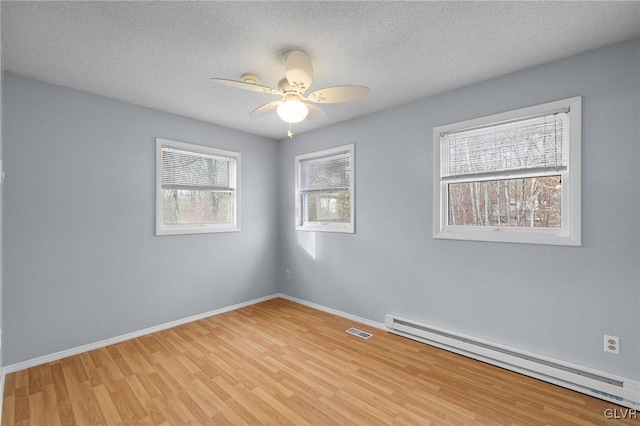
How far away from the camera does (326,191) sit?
404 centimetres

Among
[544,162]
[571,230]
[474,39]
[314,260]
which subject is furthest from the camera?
[314,260]

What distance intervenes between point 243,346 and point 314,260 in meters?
1.53

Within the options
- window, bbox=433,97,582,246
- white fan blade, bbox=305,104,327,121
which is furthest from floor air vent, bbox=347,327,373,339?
white fan blade, bbox=305,104,327,121

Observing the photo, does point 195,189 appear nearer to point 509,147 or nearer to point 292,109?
point 292,109

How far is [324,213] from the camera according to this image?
4094 mm

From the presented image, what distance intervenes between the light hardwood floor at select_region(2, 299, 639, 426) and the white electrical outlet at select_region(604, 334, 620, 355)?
1.21ft

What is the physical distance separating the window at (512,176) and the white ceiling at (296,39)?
45 cm

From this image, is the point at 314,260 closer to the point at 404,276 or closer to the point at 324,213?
the point at 324,213

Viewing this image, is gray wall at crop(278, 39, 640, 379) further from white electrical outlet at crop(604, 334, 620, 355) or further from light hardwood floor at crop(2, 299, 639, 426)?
light hardwood floor at crop(2, 299, 639, 426)

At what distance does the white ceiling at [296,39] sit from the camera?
170 cm

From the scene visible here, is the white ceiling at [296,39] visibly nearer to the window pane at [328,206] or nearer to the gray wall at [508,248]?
the gray wall at [508,248]

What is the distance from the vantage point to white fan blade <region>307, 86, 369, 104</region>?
1996 mm

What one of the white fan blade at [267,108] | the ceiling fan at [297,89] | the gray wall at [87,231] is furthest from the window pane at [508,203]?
the gray wall at [87,231]

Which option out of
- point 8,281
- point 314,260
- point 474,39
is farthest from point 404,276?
point 8,281
